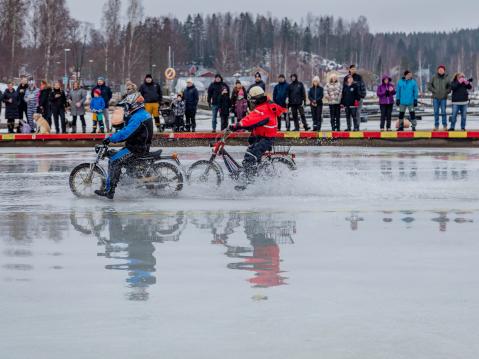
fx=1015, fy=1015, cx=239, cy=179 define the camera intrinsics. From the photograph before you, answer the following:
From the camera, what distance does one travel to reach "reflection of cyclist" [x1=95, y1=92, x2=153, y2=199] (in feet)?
50.3

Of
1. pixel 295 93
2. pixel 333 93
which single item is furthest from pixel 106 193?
pixel 295 93

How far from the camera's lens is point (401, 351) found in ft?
21.2

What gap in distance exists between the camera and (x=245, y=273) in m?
9.18

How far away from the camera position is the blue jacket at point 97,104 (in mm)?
30203

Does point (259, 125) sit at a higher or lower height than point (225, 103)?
lower

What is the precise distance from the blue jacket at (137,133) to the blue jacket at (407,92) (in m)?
14.1

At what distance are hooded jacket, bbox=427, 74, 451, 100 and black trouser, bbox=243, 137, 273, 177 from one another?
39.9 feet

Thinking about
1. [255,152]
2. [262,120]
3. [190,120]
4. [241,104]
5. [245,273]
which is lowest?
[245,273]

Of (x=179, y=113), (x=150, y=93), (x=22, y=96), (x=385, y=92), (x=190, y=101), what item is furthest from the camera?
(x=179, y=113)

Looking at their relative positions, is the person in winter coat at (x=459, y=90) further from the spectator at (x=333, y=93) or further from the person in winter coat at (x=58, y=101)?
the person in winter coat at (x=58, y=101)

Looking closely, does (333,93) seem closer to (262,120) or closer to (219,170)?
(262,120)

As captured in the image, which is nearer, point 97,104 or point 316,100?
point 316,100

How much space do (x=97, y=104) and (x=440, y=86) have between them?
10022mm

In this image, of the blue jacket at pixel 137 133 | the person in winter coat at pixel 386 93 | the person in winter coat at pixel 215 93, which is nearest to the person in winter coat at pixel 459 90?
the person in winter coat at pixel 386 93
